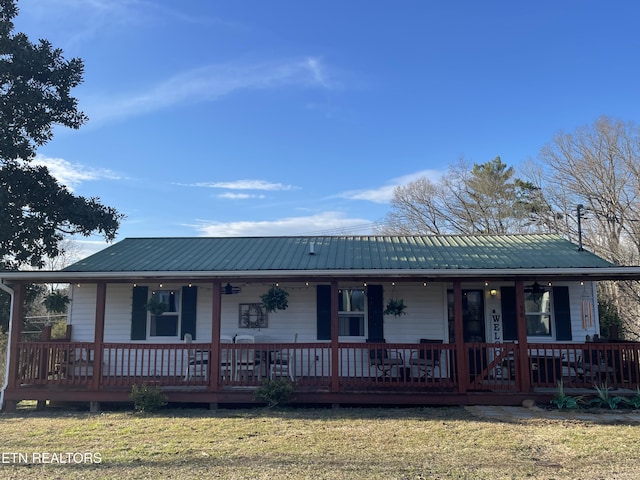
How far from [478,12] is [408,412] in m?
12.2

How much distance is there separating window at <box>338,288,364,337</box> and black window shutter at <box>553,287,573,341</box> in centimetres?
438

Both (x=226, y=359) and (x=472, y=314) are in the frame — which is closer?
(x=226, y=359)

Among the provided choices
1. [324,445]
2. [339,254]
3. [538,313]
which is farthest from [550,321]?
[324,445]

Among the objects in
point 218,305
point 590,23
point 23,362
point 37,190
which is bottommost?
point 23,362

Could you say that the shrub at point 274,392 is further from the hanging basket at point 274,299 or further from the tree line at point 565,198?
the tree line at point 565,198

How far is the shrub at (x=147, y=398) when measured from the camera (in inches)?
329

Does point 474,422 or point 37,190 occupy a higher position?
point 37,190

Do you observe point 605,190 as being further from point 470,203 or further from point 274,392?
point 274,392

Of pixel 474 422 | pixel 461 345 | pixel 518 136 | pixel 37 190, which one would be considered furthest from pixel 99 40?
pixel 518 136

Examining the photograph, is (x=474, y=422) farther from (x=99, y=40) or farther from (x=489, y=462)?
(x=99, y=40)

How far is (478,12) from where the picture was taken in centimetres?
1393

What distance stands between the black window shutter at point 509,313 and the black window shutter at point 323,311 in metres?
4.02

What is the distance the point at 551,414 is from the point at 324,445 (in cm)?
431

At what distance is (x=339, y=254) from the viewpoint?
1023cm
